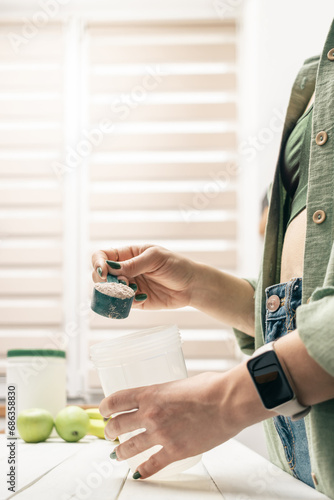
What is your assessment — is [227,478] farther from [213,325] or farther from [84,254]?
[84,254]

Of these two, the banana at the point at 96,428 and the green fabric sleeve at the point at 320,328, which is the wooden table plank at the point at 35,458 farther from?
the green fabric sleeve at the point at 320,328

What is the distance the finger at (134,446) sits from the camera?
2.08 feet

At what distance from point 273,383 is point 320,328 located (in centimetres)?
7

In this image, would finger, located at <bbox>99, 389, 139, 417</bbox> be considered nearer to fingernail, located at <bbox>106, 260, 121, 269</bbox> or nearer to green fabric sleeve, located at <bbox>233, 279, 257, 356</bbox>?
fingernail, located at <bbox>106, 260, 121, 269</bbox>

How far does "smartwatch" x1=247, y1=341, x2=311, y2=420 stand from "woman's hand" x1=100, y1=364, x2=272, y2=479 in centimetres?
1

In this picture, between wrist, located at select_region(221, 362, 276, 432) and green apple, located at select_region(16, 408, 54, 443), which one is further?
green apple, located at select_region(16, 408, 54, 443)

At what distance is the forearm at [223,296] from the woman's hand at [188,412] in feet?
1.38

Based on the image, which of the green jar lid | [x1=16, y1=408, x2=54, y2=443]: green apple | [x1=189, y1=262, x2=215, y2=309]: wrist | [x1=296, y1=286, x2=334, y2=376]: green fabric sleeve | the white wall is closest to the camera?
[x1=296, y1=286, x2=334, y2=376]: green fabric sleeve

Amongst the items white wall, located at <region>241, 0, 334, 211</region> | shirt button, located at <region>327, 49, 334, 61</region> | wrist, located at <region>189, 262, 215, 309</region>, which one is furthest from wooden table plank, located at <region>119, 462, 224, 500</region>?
white wall, located at <region>241, 0, 334, 211</region>

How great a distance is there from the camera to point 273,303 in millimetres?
792

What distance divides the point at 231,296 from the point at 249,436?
107 centimetres

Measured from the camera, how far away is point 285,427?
2.56 feet

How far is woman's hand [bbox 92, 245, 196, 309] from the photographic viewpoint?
938 millimetres

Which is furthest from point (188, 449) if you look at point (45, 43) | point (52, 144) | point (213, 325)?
point (45, 43)
